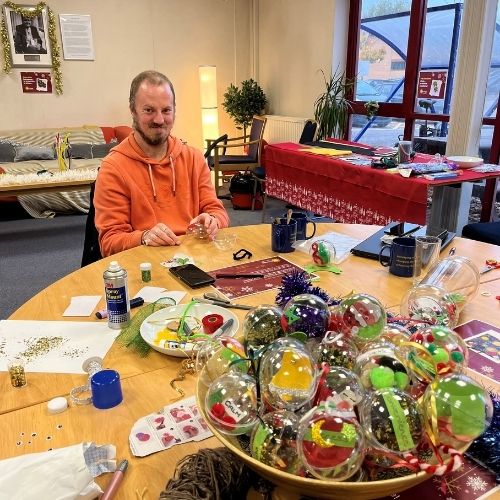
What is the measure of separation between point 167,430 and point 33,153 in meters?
4.89

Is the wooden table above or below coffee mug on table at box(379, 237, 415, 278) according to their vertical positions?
below

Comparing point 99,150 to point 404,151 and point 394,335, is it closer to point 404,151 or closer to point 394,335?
point 404,151

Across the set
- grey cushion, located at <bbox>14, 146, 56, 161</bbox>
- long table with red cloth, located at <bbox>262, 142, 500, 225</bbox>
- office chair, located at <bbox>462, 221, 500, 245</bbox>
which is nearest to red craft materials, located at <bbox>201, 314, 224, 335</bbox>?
long table with red cloth, located at <bbox>262, 142, 500, 225</bbox>

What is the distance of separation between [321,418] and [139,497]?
0.31 metres

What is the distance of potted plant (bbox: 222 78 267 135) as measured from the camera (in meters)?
5.80

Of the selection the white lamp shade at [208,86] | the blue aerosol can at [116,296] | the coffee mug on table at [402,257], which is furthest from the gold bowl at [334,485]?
the white lamp shade at [208,86]

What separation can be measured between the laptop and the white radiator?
12.3ft

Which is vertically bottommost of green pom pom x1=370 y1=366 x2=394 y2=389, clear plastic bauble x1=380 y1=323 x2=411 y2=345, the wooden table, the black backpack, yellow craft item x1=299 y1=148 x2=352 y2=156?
the black backpack

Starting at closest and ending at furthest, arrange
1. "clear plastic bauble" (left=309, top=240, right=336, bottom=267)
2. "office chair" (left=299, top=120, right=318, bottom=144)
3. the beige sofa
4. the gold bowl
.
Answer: the gold bowl → "clear plastic bauble" (left=309, top=240, right=336, bottom=267) → the beige sofa → "office chair" (left=299, top=120, right=318, bottom=144)

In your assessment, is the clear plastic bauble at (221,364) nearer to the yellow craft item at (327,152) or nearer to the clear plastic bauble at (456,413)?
the clear plastic bauble at (456,413)

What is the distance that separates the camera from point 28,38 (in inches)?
208

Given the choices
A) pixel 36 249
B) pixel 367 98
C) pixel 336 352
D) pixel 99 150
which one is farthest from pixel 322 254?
pixel 99 150

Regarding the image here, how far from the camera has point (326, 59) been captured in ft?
16.4

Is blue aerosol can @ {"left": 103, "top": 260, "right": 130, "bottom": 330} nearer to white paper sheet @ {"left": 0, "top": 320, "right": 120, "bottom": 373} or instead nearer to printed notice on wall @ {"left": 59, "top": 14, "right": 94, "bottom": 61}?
white paper sheet @ {"left": 0, "top": 320, "right": 120, "bottom": 373}
